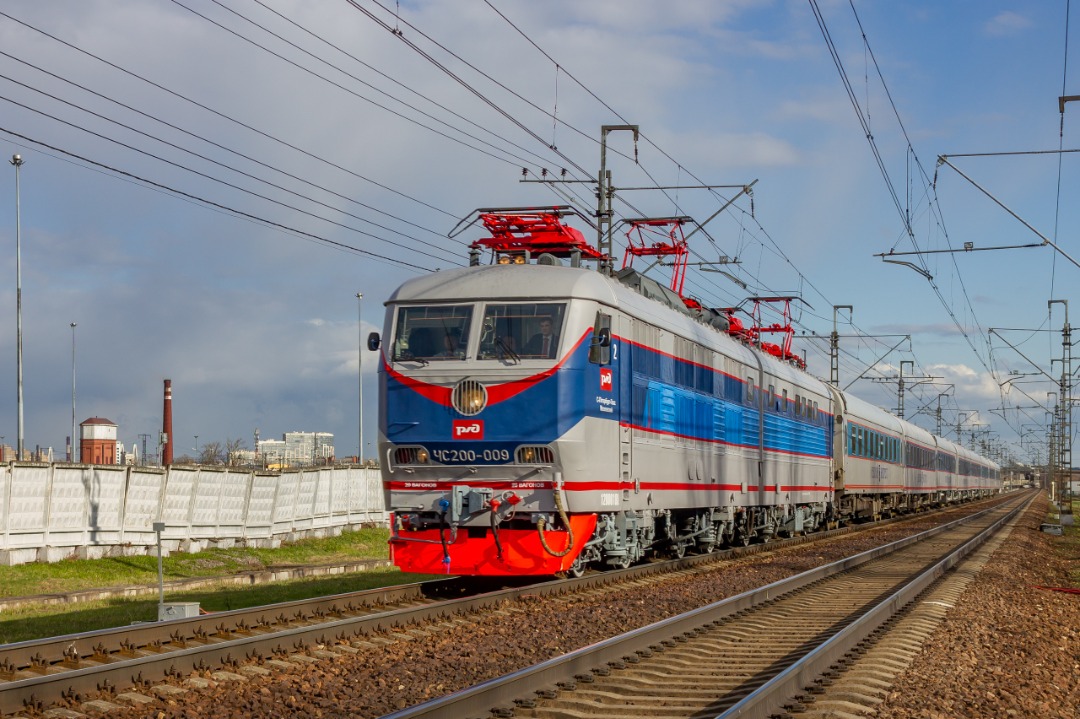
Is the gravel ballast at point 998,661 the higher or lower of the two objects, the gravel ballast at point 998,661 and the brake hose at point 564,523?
the lower

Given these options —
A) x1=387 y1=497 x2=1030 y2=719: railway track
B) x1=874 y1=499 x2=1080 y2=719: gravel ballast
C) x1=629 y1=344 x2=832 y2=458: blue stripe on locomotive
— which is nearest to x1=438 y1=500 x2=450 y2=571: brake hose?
x1=629 y1=344 x2=832 y2=458: blue stripe on locomotive

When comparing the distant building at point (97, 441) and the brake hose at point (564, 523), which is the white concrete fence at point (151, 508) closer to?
the brake hose at point (564, 523)

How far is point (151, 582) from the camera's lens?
20922 mm

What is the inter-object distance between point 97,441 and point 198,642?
62742mm

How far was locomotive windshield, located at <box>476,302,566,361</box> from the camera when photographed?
1590 centimetres

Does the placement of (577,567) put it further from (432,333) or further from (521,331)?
(432,333)

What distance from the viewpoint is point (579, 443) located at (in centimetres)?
1574

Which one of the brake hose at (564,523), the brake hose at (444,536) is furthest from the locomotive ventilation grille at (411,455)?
the brake hose at (564,523)

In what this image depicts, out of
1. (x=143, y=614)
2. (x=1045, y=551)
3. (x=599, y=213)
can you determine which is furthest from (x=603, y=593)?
(x=1045, y=551)

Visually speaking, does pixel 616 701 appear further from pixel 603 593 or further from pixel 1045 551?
pixel 1045 551

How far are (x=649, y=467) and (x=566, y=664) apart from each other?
8.92 metres

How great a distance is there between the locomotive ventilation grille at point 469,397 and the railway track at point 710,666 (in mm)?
4104

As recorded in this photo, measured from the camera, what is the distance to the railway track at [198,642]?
9008 mm

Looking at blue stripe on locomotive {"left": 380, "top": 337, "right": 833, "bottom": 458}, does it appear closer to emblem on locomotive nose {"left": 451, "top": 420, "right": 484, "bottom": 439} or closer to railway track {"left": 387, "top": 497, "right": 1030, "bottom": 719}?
emblem on locomotive nose {"left": 451, "top": 420, "right": 484, "bottom": 439}
